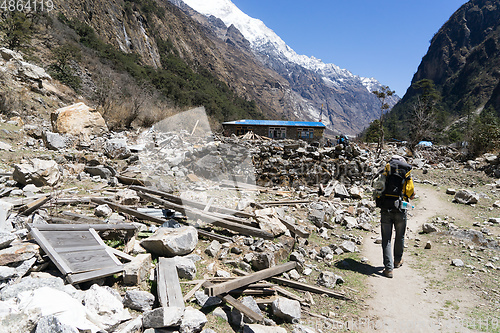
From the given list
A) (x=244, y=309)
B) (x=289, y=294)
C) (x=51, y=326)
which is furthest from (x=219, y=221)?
(x=51, y=326)

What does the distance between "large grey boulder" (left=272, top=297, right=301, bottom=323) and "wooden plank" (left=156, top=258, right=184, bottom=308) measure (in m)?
1.11

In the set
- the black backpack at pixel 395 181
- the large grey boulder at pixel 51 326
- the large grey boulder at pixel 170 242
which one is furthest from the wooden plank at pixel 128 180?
the black backpack at pixel 395 181

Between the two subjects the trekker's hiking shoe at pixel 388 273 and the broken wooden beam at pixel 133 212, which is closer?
the trekker's hiking shoe at pixel 388 273

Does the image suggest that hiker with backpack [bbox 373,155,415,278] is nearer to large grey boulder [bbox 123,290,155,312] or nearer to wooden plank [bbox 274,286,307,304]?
wooden plank [bbox 274,286,307,304]

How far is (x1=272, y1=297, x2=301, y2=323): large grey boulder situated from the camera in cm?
295

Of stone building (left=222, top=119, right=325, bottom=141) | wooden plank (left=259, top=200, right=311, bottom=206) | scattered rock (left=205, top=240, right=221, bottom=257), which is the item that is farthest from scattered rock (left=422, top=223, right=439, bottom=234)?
stone building (left=222, top=119, right=325, bottom=141)

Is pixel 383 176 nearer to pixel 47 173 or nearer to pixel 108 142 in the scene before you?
pixel 47 173

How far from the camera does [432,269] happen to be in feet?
14.3

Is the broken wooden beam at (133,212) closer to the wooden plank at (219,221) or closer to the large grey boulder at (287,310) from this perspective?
the wooden plank at (219,221)

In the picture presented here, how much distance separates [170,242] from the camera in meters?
3.79

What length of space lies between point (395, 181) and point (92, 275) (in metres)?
4.50

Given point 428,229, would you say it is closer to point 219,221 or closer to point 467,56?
point 219,221

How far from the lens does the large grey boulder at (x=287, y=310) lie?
2950mm

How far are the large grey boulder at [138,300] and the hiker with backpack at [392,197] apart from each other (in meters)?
3.66
